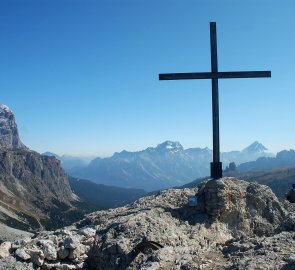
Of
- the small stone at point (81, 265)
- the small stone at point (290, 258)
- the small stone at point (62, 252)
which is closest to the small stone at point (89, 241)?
the small stone at point (81, 265)

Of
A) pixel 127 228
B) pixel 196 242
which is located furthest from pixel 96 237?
pixel 196 242

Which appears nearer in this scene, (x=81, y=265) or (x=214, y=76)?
(x=81, y=265)

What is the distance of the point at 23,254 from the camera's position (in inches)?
574

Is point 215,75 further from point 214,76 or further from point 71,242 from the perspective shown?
point 71,242

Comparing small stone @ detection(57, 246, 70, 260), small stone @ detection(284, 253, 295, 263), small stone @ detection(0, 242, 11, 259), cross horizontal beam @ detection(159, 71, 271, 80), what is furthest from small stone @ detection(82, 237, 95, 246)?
cross horizontal beam @ detection(159, 71, 271, 80)

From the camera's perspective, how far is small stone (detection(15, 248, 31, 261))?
47.6 feet

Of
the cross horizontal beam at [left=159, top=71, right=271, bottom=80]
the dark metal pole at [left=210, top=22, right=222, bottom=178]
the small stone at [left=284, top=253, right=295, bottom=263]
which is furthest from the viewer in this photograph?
the dark metal pole at [left=210, top=22, right=222, bottom=178]

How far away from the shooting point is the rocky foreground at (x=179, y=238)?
13.3 m

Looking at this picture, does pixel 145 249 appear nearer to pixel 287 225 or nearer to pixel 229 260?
pixel 229 260

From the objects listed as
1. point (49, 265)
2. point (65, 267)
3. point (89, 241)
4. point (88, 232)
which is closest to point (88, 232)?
point (88, 232)

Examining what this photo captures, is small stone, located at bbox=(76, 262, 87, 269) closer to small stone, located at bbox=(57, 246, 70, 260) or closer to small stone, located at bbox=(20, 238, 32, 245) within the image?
small stone, located at bbox=(57, 246, 70, 260)

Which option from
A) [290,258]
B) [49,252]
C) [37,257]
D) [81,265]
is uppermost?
[290,258]

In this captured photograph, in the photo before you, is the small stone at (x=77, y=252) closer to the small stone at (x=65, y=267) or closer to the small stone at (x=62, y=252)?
the small stone at (x=62, y=252)

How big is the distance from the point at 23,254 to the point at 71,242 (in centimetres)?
166
